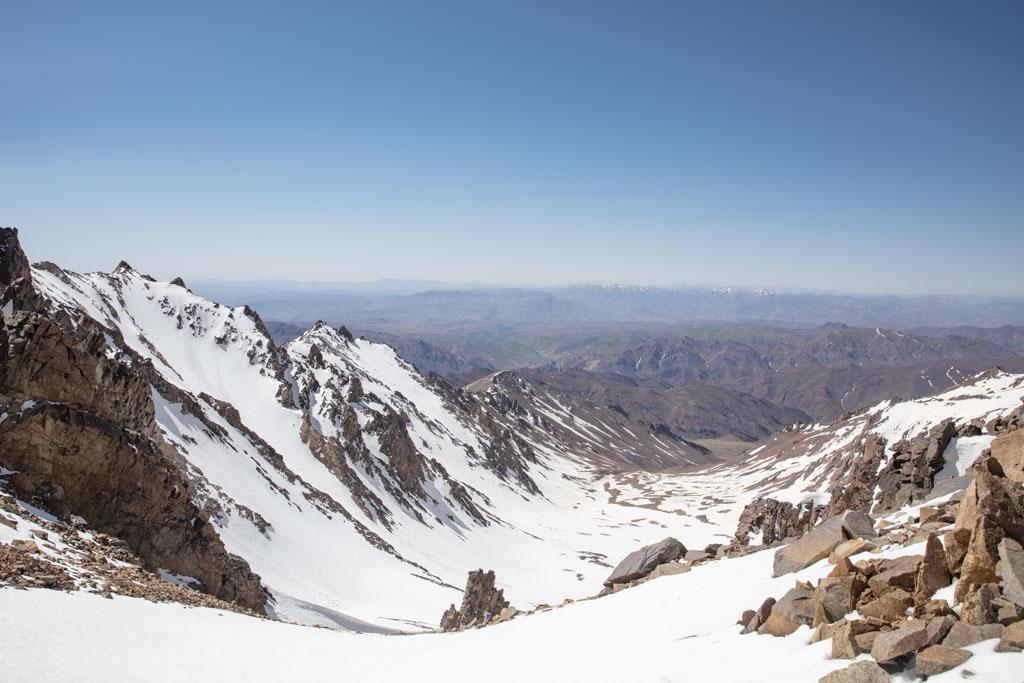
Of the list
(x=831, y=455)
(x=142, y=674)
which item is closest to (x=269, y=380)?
(x=142, y=674)

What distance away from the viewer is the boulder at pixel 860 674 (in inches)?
268

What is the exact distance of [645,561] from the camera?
784 inches

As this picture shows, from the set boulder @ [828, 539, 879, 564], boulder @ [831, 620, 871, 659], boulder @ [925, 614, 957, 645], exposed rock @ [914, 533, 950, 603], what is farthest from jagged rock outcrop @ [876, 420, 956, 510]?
boulder @ [925, 614, 957, 645]

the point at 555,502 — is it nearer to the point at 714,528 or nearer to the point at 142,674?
the point at 714,528

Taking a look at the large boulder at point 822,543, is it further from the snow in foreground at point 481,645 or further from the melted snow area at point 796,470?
the melted snow area at point 796,470

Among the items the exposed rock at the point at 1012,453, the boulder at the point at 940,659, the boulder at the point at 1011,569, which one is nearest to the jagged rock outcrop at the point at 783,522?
the exposed rock at the point at 1012,453

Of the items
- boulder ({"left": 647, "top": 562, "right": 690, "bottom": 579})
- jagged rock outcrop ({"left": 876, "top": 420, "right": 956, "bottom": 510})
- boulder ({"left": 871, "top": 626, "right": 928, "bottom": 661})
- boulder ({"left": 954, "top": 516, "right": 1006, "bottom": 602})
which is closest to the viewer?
boulder ({"left": 871, "top": 626, "right": 928, "bottom": 661})

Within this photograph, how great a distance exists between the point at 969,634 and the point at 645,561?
45.4ft

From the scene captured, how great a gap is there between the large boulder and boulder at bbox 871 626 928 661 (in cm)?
631

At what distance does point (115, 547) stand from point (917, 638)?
2748 centimetres

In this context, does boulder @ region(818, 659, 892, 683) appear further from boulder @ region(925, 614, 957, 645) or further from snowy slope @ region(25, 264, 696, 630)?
snowy slope @ region(25, 264, 696, 630)

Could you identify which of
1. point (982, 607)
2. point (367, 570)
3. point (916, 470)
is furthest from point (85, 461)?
point (916, 470)

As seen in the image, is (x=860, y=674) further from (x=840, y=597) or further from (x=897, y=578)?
(x=897, y=578)

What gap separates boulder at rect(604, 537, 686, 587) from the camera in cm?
1955
